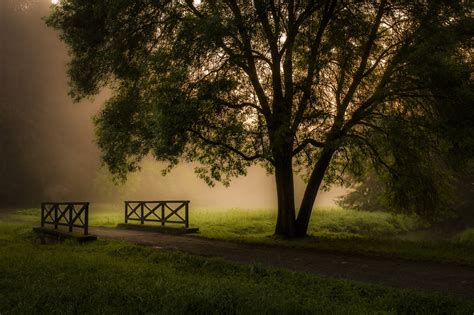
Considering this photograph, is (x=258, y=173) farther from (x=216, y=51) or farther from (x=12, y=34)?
(x=216, y=51)

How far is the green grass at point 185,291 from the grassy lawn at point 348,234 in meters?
4.76

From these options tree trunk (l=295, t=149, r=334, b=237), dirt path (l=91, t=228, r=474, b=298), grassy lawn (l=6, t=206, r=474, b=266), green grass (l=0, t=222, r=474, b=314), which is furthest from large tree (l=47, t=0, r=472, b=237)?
green grass (l=0, t=222, r=474, b=314)

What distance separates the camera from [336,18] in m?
16.5

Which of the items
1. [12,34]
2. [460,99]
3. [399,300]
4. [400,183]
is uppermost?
[12,34]

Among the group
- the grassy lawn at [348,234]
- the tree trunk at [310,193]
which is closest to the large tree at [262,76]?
the tree trunk at [310,193]

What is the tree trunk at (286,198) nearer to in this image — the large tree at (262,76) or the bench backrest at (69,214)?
the large tree at (262,76)

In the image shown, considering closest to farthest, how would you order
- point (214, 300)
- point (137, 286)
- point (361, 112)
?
1. point (214, 300)
2. point (137, 286)
3. point (361, 112)

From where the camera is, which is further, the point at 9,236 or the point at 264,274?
the point at 9,236

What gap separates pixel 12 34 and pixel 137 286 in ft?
201

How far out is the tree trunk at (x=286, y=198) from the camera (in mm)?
17516

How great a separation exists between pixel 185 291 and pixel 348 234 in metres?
13.8

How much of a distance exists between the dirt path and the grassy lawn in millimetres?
1055

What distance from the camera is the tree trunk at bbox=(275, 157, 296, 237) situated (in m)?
17.5

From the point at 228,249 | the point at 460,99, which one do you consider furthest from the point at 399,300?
the point at 460,99
